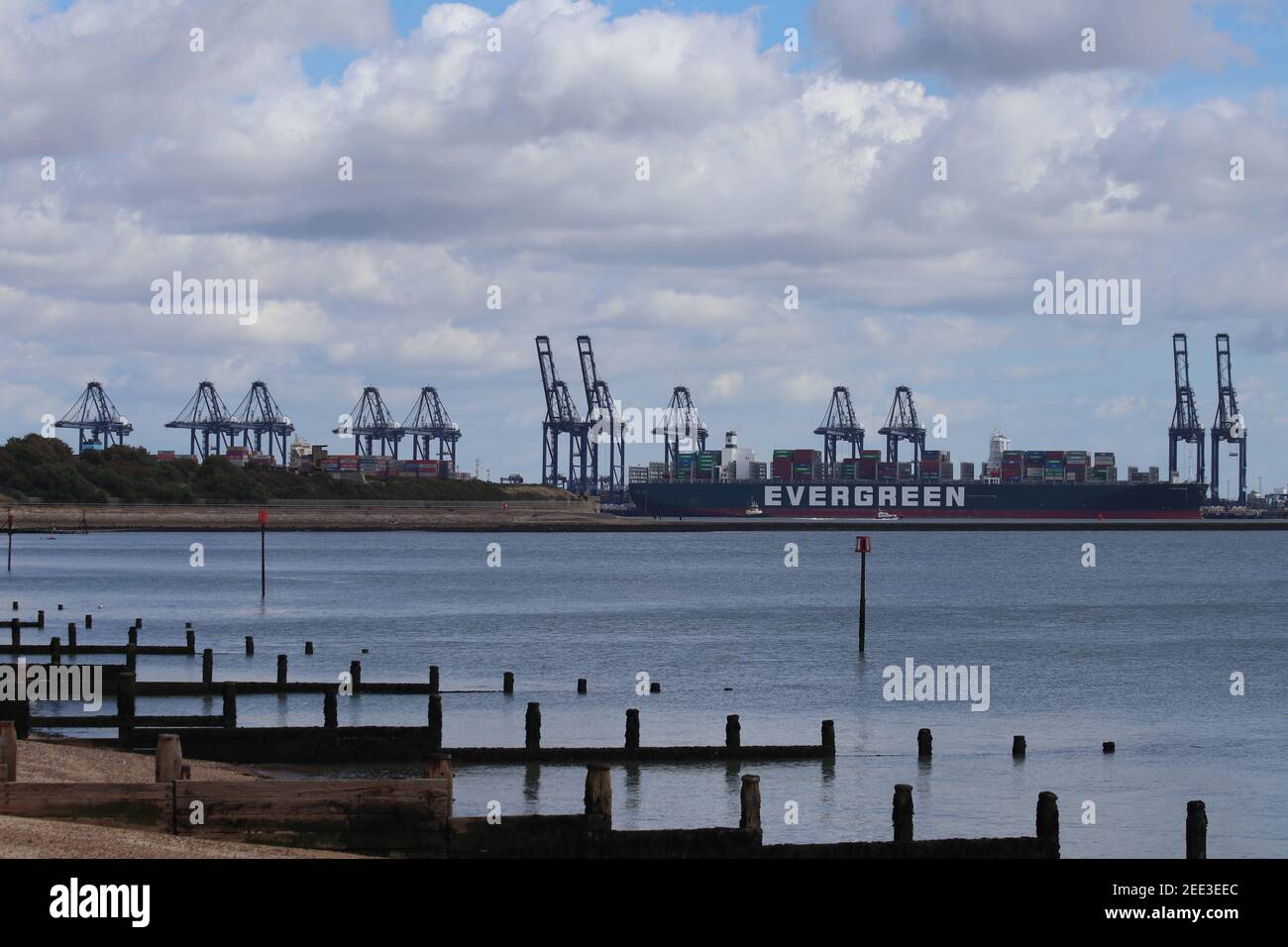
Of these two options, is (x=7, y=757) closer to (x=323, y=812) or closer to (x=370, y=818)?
(x=323, y=812)

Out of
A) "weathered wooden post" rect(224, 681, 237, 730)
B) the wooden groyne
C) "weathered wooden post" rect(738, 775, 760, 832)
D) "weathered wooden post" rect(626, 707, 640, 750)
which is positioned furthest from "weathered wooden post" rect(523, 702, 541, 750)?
"weathered wooden post" rect(738, 775, 760, 832)

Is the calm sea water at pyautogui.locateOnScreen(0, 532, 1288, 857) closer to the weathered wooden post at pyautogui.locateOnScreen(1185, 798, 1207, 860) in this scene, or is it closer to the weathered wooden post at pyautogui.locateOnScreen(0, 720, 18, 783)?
the weathered wooden post at pyautogui.locateOnScreen(1185, 798, 1207, 860)

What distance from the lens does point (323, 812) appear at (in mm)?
17875

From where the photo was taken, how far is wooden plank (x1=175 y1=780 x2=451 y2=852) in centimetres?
1748

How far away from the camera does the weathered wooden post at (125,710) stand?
2956cm

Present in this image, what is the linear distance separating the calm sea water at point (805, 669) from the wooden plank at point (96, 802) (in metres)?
9.14

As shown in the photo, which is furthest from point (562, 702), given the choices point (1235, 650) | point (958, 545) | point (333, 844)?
point (958, 545)

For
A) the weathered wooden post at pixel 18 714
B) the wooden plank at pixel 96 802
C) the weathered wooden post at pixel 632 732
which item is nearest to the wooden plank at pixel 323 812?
the wooden plank at pixel 96 802

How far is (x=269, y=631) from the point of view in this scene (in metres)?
61.8

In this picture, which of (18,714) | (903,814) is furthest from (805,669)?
(903,814)

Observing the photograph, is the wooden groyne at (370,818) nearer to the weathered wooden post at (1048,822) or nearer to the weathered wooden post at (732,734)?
the weathered wooden post at (1048,822)

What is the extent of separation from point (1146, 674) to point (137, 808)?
4019cm
